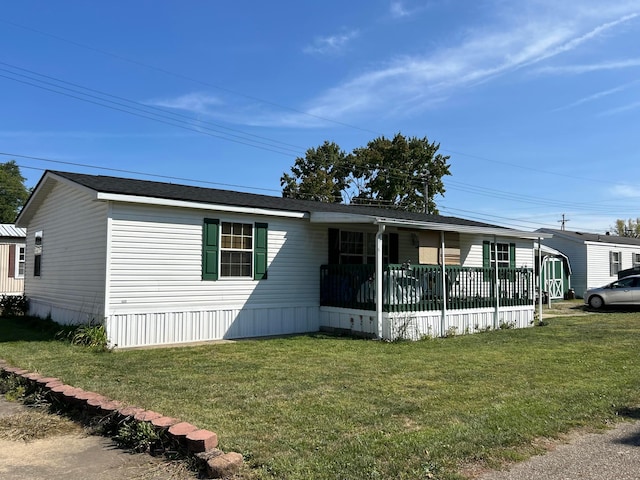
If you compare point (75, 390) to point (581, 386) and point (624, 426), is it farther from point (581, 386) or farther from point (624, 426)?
point (581, 386)

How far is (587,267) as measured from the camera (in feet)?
86.1

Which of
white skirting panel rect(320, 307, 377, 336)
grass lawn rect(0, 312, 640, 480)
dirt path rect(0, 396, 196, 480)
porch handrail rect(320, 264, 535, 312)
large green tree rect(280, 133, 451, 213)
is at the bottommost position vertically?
dirt path rect(0, 396, 196, 480)

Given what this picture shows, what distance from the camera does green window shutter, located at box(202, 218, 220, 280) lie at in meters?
11.2

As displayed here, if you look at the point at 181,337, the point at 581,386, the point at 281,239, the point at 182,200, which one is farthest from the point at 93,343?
the point at 581,386

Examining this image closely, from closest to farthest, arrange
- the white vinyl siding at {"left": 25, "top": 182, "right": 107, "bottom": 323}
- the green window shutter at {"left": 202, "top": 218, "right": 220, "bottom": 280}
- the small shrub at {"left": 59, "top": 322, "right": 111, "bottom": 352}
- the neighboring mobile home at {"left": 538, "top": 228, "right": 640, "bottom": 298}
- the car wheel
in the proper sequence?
1. the small shrub at {"left": 59, "top": 322, "right": 111, "bottom": 352}
2. the white vinyl siding at {"left": 25, "top": 182, "right": 107, "bottom": 323}
3. the green window shutter at {"left": 202, "top": 218, "right": 220, "bottom": 280}
4. the car wheel
5. the neighboring mobile home at {"left": 538, "top": 228, "right": 640, "bottom": 298}

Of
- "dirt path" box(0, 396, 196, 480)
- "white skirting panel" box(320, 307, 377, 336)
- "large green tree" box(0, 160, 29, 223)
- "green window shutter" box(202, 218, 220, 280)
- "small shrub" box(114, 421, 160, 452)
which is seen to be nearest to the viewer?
"dirt path" box(0, 396, 196, 480)

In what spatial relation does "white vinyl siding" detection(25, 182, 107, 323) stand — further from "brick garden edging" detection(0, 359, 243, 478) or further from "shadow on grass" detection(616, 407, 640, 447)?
"shadow on grass" detection(616, 407, 640, 447)

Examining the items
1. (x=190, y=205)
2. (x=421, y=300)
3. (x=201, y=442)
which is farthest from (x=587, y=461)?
(x=190, y=205)

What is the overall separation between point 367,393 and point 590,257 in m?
24.3

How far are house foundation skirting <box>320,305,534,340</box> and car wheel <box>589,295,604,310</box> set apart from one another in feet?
24.0

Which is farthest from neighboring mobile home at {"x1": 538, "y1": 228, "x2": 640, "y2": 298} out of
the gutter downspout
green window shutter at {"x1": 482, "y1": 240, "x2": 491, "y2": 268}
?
the gutter downspout

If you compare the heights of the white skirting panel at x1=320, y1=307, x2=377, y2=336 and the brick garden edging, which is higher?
the white skirting panel at x1=320, y1=307, x2=377, y2=336

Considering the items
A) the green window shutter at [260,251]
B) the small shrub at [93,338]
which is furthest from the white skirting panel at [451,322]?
the small shrub at [93,338]

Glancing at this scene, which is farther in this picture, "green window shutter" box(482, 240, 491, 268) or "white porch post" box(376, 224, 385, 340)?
"green window shutter" box(482, 240, 491, 268)
